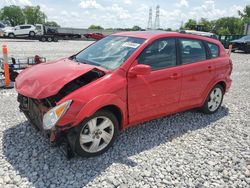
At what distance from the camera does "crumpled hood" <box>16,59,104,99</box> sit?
323cm

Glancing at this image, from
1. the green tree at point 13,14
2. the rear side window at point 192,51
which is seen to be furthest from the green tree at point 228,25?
the rear side window at point 192,51

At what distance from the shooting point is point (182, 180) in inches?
125

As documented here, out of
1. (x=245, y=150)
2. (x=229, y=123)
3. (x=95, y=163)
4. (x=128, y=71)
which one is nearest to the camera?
(x=95, y=163)

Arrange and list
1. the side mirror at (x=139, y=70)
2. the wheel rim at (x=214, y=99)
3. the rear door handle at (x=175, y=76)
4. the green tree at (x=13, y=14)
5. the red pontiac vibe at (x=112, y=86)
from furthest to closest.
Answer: the green tree at (x=13, y=14)
the wheel rim at (x=214, y=99)
the rear door handle at (x=175, y=76)
the side mirror at (x=139, y=70)
the red pontiac vibe at (x=112, y=86)

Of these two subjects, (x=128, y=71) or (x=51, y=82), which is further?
(x=128, y=71)

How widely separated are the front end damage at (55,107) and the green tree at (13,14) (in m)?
98.3

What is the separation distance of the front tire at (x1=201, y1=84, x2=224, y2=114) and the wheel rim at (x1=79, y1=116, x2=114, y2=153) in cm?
250

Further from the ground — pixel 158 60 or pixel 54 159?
pixel 158 60

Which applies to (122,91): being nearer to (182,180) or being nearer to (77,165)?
(77,165)

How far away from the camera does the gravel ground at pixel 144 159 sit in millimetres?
3085

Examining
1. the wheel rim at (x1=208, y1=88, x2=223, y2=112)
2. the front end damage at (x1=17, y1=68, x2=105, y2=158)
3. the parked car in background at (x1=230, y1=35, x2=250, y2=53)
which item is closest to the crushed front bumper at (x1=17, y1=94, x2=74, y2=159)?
the front end damage at (x1=17, y1=68, x2=105, y2=158)

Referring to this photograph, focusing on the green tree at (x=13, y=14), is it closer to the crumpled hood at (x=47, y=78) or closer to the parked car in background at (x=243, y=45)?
the parked car in background at (x=243, y=45)

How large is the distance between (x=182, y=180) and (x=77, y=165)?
1.35 meters

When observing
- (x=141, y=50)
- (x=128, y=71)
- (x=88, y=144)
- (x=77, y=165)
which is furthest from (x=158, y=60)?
(x=77, y=165)
